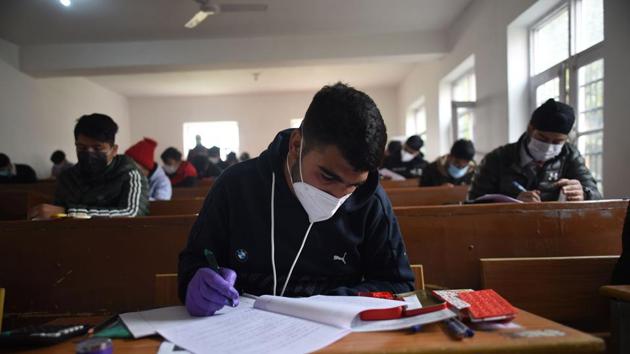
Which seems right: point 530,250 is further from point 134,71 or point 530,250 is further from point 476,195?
point 134,71

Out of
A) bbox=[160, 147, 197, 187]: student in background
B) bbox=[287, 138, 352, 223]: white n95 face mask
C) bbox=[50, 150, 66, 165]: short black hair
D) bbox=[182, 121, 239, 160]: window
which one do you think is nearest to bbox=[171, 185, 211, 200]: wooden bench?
bbox=[160, 147, 197, 187]: student in background

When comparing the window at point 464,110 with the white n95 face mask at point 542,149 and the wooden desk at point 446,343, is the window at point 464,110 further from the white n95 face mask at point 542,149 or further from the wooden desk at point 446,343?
the wooden desk at point 446,343

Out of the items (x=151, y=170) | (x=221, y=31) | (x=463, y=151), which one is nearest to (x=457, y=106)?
(x=463, y=151)

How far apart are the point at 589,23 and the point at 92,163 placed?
159 inches

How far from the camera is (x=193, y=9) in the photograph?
632 cm

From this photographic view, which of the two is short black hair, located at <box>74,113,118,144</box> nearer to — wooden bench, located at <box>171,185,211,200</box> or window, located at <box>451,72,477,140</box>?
wooden bench, located at <box>171,185,211,200</box>

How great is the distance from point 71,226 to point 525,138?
2384mm

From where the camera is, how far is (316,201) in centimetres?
126

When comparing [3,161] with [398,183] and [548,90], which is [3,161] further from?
[548,90]

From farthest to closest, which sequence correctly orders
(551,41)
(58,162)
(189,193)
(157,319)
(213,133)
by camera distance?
(213,133)
(58,162)
(551,41)
(189,193)
(157,319)

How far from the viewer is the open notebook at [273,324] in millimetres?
801

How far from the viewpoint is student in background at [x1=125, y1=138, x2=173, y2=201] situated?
3.78m

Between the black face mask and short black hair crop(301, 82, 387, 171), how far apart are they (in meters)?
1.75

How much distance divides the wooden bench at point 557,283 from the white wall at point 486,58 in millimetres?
3897
